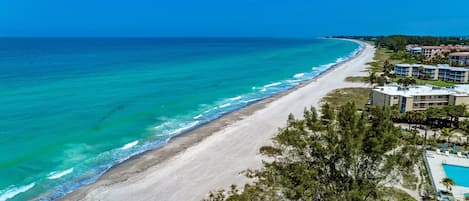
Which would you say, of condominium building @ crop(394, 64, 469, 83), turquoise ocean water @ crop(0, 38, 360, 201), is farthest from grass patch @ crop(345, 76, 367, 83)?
turquoise ocean water @ crop(0, 38, 360, 201)

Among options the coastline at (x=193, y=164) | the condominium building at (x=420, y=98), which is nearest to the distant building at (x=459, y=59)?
the condominium building at (x=420, y=98)

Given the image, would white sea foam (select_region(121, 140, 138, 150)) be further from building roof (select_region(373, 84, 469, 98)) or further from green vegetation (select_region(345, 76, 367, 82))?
green vegetation (select_region(345, 76, 367, 82))

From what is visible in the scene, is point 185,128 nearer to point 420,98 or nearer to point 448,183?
point 448,183

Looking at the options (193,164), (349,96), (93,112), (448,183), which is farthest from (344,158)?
(349,96)

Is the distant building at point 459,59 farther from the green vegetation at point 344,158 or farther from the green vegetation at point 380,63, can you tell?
the green vegetation at point 344,158

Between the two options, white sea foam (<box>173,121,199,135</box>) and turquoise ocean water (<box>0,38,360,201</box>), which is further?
white sea foam (<box>173,121,199,135</box>)

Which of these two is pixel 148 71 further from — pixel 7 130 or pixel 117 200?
pixel 117 200
